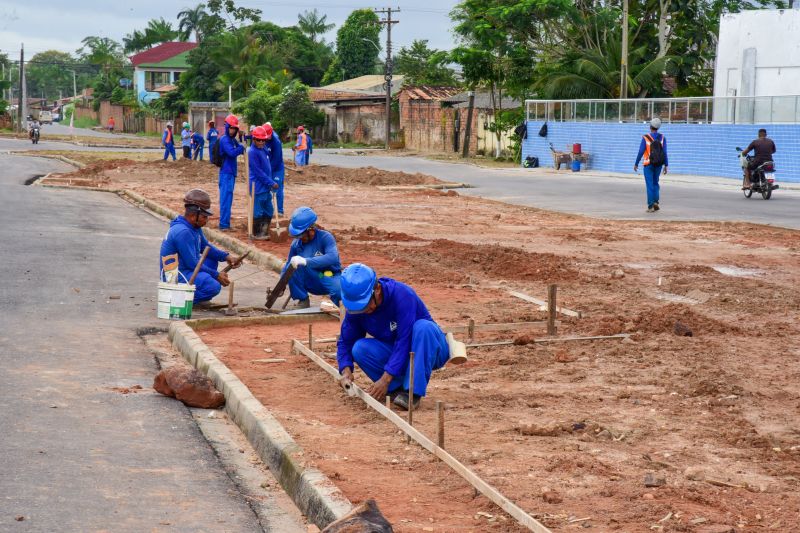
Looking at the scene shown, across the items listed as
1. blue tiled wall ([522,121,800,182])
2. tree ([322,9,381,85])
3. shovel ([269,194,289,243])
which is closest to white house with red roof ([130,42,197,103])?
tree ([322,9,381,85])

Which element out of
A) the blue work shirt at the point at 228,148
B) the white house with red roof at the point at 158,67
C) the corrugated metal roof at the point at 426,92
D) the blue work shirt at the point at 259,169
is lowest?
the blue work shirt at the point at 259,169

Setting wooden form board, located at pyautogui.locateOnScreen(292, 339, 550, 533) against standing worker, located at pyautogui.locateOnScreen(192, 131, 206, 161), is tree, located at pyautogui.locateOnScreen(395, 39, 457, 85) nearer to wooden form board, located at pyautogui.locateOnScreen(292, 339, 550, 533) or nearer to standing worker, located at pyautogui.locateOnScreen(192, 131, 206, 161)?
standing worker, located at pyautogui.locateOnScreen(192, 131, 206, 161)

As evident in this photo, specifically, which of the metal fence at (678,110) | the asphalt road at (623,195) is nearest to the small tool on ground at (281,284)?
the asphalt road at (623,195)

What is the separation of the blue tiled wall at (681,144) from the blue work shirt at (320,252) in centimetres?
2670

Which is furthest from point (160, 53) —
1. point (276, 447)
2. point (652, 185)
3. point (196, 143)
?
point (276, 447)

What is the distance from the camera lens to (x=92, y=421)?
24.6 ft

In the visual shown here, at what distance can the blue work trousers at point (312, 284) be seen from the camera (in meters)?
11.6

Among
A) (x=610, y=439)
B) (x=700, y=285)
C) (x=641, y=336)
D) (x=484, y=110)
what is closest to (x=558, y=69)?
(x=484, y=110)

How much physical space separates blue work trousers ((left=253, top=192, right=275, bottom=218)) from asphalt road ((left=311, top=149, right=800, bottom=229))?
8.37 m

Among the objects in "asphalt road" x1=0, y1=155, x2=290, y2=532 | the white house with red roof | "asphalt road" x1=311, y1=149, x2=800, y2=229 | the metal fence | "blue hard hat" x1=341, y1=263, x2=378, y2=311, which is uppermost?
the white house with red roof

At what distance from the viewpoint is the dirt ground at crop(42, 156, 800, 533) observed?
571 centimetres

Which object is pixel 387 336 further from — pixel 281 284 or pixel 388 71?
pixel 388 71

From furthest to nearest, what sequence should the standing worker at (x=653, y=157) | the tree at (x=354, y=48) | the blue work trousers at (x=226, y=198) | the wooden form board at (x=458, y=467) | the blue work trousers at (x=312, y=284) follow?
the tree at (x=354, y=48)
the standing worker at (x=653, y=157)
the blue work trousers at (x=226, y=198)
the blue work trousers at (x=312, y=284)
the wooden form board at (x=458, y=467)

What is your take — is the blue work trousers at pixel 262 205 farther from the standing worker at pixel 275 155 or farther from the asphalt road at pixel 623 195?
the asphalt road at pixel 623 195
